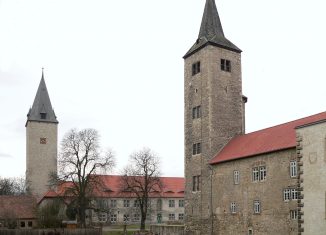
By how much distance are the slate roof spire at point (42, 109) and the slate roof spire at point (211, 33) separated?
145 ft

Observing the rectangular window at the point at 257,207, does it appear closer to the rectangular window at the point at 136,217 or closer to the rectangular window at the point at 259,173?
the rectangular window at the point at 259,173

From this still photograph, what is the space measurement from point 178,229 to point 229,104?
13.0m

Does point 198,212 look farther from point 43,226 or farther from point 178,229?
point 43,226

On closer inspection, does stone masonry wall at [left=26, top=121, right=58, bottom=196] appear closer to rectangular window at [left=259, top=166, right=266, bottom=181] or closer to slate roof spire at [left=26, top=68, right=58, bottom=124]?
slate roof spire at [left=26, top=68, right=58, bottom=124]

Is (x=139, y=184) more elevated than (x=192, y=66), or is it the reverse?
(x=192, y=66)

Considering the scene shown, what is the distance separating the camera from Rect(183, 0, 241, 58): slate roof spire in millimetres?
44531

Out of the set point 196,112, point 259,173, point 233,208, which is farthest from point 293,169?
point 196,112

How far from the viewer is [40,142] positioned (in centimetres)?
8300

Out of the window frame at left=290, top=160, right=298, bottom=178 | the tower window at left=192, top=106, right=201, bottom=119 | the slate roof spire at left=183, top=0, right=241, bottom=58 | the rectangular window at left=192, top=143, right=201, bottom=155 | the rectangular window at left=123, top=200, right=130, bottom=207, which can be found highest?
the slate roof spire at left=183, top=0, right=241, bottom=58

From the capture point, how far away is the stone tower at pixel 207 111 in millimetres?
42094

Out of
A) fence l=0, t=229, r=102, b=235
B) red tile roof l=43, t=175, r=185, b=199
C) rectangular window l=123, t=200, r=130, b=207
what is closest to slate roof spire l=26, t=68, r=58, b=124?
red tile roof l=43, t=175, r=185, b=199

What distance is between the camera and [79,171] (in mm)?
52938

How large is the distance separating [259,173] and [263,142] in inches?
102

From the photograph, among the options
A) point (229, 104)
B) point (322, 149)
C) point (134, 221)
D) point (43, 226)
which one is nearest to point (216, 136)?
point (229, 104)
